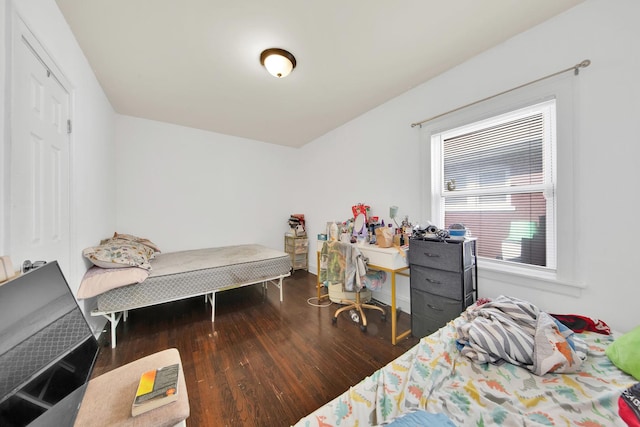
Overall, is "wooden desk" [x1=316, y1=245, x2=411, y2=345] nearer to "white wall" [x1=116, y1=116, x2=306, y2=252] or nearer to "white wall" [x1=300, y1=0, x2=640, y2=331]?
"white wall" [x1=300, y1=0, x2=640, y2=331]

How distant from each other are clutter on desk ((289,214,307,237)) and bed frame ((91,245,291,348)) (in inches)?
46.0

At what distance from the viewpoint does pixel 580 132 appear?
1.55 metres

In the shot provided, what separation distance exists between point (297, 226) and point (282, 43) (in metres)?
3.12

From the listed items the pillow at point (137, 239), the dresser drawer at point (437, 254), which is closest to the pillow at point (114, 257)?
the pillow at point (137, 239)

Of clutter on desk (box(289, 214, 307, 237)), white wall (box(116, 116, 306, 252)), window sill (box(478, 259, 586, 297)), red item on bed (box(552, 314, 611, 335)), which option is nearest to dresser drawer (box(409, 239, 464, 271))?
window sill (box(478, 259, 586, 297))

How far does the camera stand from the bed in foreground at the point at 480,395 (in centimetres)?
81

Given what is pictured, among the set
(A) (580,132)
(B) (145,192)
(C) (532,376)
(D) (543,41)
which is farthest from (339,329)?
(B) (145,192)

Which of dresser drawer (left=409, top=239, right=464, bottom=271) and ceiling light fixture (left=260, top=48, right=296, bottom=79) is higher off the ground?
ceiling light fixture (left=260, top=48, right=296, bottom=79)

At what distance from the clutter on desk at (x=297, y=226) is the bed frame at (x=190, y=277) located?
1.17 m

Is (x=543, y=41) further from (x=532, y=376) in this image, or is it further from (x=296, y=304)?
(x=296, y=304)

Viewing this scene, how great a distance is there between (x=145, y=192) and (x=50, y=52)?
2257 mm

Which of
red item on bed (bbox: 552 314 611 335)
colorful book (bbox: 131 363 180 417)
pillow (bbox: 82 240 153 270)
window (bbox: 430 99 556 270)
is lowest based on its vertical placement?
red item on bed (bbox: 552 314 611 335)

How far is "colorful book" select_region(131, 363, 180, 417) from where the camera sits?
2.44 ft

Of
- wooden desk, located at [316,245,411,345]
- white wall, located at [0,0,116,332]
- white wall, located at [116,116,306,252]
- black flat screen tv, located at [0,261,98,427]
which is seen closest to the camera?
black flat screen tv, located at [0,261,98,427]
